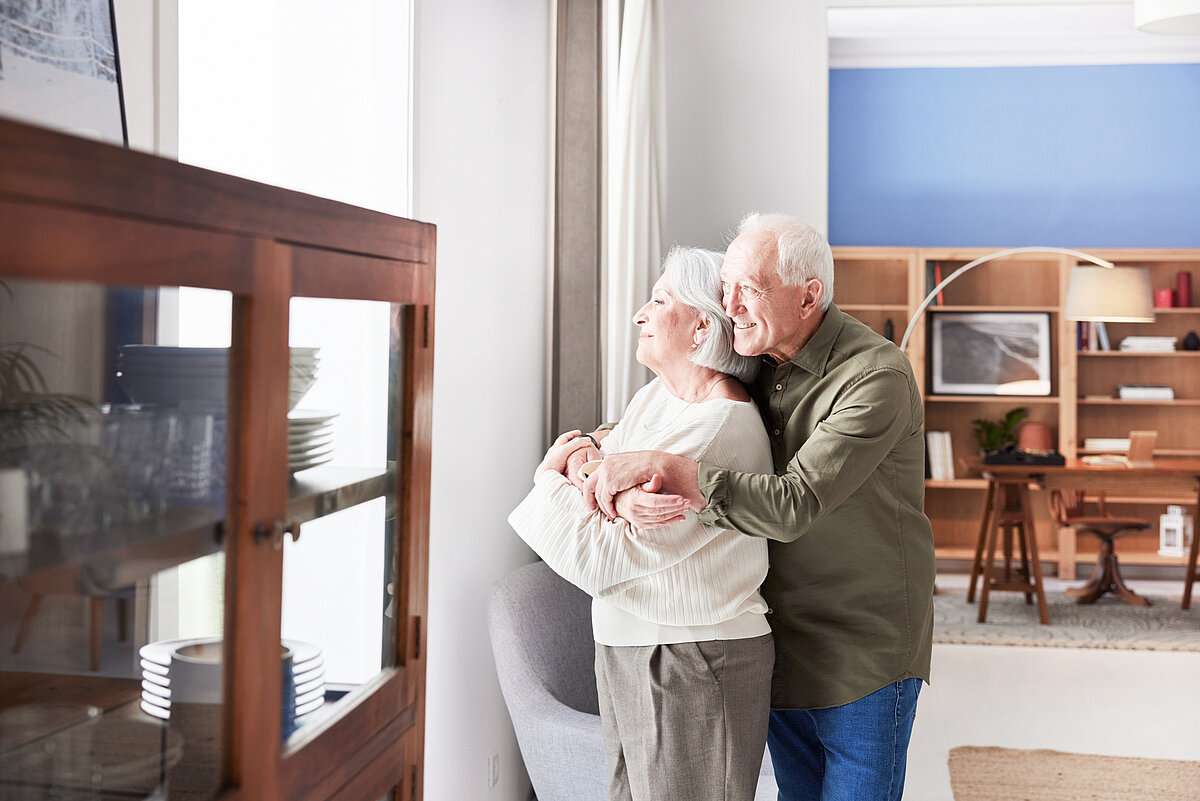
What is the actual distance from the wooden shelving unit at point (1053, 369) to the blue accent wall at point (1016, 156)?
0.80ft

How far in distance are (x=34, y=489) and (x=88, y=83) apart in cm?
61

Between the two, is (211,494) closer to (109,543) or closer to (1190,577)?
(109,543)

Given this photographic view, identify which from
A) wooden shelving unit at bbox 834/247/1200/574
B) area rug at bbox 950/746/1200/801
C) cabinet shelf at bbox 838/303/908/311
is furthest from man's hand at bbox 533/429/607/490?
wooden shelving unit at bbox 834/247/1200/574

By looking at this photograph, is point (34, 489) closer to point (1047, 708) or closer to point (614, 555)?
point (614, 555)

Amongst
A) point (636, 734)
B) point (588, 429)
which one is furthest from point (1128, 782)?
point (636, 734)

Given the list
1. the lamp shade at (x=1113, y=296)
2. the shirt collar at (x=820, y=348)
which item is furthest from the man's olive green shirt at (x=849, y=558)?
the lamp shade at (x=1113, y=296)

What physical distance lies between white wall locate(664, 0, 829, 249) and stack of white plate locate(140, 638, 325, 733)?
269 centimetres

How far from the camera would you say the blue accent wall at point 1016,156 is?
6.59 meters

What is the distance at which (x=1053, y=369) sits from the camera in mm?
6617

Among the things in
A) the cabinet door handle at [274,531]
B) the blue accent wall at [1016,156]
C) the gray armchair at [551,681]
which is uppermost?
the blue accent wall at [1016,156]

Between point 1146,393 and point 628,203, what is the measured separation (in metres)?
4.97

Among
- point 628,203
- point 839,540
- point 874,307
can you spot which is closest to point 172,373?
point 839,540

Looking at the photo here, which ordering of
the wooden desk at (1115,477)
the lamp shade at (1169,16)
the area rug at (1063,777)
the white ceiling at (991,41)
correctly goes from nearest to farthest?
the lamp shade at (1169,16), the area rug at (1063,777), the wooden desk at (1115,477), the white ceiling at (991,41)

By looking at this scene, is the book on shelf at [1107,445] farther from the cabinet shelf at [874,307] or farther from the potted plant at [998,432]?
the cabinet shelf at [874,307]
